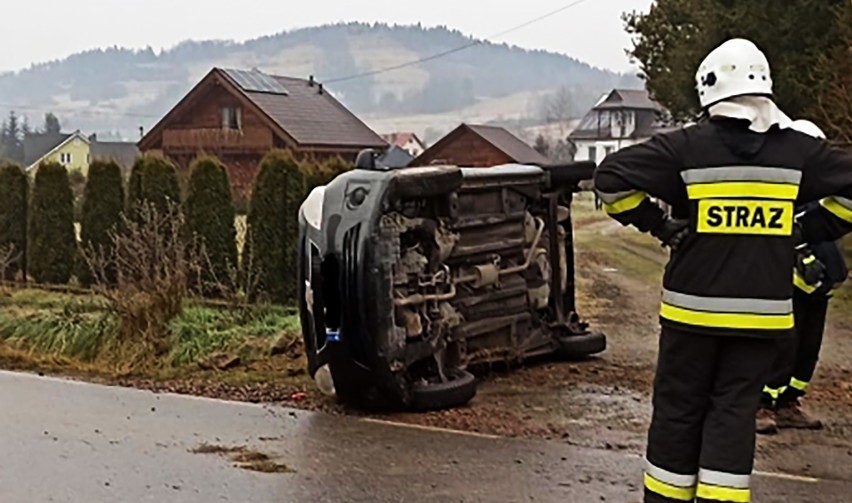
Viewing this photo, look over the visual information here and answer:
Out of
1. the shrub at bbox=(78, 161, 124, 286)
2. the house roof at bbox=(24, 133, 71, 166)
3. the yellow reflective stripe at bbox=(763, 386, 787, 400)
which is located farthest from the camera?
the house roof at bbox=(24, 133, 71, 166)

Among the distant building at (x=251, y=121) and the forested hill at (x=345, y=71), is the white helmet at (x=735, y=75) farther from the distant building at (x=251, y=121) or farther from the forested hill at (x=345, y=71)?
the forested hill at (x=345, y=71)

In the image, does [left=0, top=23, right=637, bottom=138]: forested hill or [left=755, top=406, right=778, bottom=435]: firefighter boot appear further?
[left=0, top=23, right=637, bottom=138]: forested hill

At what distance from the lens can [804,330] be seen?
7711mm

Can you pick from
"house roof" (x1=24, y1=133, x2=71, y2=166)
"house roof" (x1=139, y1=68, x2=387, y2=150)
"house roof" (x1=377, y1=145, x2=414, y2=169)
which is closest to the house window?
"house roof" (x1=139, y1=68, x2=387, y2=150)

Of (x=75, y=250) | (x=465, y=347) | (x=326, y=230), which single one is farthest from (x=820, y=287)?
(x=75, y=250)

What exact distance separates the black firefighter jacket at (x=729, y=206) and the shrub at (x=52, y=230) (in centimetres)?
1226

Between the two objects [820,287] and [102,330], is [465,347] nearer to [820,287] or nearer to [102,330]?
[820,287]

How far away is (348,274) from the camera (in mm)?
7559

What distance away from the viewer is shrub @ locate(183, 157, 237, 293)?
14227 millimetres

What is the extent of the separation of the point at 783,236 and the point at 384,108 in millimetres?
145993

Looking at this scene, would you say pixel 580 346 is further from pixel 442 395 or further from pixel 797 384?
pixel 797 384

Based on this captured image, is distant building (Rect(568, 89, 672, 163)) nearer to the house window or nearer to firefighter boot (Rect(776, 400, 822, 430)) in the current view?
the house window

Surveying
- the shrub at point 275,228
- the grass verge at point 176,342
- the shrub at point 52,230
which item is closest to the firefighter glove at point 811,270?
the grass verge at point 176,342

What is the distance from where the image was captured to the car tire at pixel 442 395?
788cm
